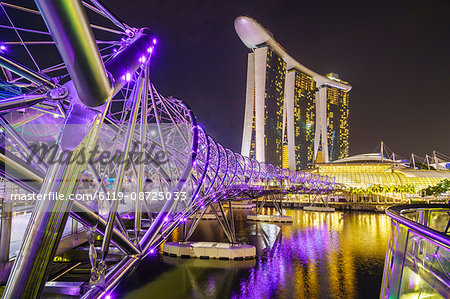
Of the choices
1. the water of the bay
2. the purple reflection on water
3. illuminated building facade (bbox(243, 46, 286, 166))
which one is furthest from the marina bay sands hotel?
the water of the bay

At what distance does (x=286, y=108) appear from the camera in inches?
4769

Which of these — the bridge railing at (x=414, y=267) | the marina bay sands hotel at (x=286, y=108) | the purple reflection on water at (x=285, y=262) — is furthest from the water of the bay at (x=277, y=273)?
the marina bay sands hotel at (x=286, y=108)

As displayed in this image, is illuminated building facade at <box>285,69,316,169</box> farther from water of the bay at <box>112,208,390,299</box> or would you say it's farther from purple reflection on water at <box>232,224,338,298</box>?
water of the bay at <box>112,208,390,299</box>

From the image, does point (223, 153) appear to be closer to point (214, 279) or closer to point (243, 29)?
point (214, 279)

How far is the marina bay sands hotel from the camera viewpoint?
9312cm

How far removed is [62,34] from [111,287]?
3.46m

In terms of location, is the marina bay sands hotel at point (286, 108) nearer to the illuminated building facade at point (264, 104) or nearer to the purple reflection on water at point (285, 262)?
the illuminated building facade at point (264, 104)

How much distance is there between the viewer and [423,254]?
3.43 meters

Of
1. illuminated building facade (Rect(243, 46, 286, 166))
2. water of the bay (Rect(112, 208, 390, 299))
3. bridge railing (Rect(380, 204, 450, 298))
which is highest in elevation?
illuminated building facade (Rect(243, 46, 286, 166))

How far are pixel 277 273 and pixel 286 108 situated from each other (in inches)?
4209

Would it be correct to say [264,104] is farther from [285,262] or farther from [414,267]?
[414,267]

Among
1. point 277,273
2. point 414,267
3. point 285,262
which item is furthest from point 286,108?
point 414,267

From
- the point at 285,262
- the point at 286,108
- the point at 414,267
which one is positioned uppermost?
the point at 286,108

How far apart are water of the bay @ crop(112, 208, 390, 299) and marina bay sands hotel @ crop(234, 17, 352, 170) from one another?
61.4 meters
